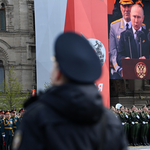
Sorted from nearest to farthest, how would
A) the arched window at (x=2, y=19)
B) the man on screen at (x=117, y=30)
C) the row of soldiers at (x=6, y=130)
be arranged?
the row of soldiers at (x=6, y=130) < the man on screen at (x=117, y=30) < the arched window at (x=2, y=19)

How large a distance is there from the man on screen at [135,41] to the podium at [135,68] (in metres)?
0.44

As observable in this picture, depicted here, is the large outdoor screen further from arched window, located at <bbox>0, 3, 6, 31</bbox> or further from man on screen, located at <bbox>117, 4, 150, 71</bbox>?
arched window, located at <bbox>0, 3, 6, 31</bbox>

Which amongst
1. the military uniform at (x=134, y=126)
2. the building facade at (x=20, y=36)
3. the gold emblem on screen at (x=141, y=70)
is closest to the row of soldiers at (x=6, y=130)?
the military uniform at (x=134, y=126)

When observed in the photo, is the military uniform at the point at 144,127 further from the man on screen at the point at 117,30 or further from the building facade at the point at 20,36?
the building facade at the point at 20,36

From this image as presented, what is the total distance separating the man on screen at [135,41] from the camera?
28.1m

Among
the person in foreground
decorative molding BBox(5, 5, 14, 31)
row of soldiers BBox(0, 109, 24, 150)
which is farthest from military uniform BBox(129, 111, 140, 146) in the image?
decorative molding BBox(5, 5, 14, 31)

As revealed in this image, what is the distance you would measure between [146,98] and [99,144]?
A: 32843mm

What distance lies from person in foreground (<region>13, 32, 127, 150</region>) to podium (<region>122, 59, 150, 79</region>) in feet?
84.7

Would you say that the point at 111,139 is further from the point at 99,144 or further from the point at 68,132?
the point at 68,132

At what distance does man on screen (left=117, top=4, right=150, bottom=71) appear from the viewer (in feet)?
92.3

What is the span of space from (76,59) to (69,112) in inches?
13.5

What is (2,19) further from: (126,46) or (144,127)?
(144,127)

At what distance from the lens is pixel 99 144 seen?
2033mm

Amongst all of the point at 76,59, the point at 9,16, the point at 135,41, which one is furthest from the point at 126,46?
the point at 76,59
